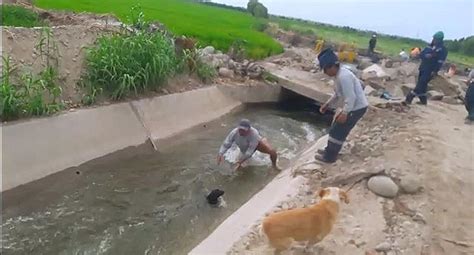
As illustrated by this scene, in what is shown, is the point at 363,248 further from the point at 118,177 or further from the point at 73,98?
the point at 73,98

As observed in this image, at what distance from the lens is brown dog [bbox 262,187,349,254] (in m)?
5.51

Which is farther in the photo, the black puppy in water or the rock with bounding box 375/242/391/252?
the black puppy in water

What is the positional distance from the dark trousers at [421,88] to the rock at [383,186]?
659cm

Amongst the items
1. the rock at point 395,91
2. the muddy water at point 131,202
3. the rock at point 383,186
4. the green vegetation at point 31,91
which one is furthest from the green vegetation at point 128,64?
the rock at point 395,91

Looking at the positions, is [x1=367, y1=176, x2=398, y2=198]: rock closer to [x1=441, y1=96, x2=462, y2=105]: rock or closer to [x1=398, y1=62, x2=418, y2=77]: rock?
[x1=441, y1=96, x2=462, y2=105]: rock

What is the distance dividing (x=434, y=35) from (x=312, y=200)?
7.17 metres

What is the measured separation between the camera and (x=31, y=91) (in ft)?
31.4

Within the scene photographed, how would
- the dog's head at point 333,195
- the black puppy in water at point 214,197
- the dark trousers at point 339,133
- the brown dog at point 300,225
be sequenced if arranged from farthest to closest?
the black puppy in water at point 214,197, the dark trousers at point 339,133, the dog's head at point 333,195, the brown dog at point 300,225

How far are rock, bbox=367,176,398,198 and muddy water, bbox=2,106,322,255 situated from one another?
2.33 meters

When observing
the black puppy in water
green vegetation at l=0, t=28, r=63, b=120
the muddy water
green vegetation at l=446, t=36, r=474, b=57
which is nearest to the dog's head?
the muddy water

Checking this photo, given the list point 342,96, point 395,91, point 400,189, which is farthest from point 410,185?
point 395,91

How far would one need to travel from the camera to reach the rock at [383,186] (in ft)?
24.1

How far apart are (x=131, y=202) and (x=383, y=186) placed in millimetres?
4112

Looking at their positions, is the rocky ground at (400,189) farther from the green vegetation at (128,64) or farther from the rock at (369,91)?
the green vegetation at (128,64)
